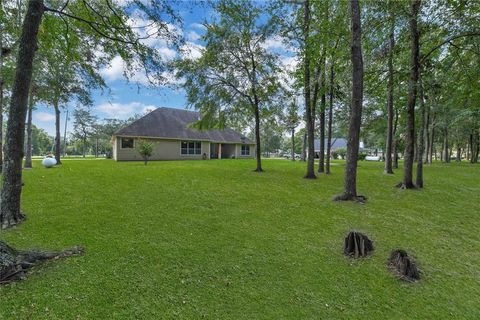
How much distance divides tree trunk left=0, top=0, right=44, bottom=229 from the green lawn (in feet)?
1.87

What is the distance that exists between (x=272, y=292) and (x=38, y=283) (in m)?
2.72

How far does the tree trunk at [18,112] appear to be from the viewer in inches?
157

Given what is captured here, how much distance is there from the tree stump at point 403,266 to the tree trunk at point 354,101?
10.8 feet

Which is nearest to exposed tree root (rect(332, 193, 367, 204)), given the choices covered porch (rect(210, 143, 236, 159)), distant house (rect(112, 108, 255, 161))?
distant house (rect(112, 108, 255, 161))

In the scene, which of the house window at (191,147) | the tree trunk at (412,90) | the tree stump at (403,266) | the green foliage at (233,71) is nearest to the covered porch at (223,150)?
the house window at (191,147)

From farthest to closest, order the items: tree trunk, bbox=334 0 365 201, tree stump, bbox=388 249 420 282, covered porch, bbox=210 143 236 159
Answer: covered porch, bbox=210 143 236 159 < tree trunk, bbox=334 0 365 201 < tree stump, bbox=388 249 420 282

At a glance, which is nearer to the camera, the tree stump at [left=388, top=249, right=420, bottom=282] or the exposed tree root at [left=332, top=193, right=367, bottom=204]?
the tree stump at [left=388, top=249, right=420, bottom=282]

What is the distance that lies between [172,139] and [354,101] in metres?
19.7

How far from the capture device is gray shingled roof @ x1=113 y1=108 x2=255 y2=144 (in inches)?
864

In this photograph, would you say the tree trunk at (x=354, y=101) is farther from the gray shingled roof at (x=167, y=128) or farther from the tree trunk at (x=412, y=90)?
the gray shingled roof at (x=167, y=128)

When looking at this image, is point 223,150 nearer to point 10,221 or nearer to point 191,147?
point 191,147

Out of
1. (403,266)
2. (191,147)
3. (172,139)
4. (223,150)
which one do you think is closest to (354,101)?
(403,266)

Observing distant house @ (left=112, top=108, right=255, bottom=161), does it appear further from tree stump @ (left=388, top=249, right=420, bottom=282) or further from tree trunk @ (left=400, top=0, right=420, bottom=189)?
tree stump @ (left=388, top=249, right=420, bottom=282)

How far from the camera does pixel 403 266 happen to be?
350cm
